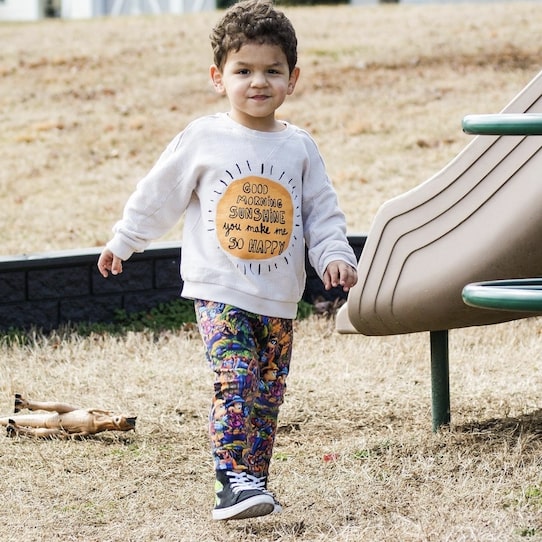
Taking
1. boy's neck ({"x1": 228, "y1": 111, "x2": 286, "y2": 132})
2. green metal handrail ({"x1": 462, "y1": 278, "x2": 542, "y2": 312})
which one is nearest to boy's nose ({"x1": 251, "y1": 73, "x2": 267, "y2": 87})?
boy's neck ({"x1": 228, "y1": 111, "x2": 286, "y2": 132})

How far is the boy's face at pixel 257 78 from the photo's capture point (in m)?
3.38

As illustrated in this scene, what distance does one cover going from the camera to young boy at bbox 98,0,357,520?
3.33 m

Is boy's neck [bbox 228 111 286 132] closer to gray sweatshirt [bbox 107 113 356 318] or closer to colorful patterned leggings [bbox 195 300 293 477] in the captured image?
gray sweatshirt [bbox 107 113 356 318]

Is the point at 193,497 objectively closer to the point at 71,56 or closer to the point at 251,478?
the point at 251,478

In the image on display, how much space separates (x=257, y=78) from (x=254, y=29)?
0.14m

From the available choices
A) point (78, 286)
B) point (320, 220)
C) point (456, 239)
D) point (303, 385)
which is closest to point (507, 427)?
point (456, 239)

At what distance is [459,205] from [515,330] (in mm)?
2174

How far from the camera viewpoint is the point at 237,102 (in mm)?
3416

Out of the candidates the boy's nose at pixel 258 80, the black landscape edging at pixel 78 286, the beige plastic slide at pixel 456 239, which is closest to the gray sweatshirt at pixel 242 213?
the boy's nose at pixel 258 80

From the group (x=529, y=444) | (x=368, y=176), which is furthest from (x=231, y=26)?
(x=368, y=176)

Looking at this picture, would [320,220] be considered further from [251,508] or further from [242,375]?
[251,508]

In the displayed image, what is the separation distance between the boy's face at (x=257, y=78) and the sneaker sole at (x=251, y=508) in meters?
1.10

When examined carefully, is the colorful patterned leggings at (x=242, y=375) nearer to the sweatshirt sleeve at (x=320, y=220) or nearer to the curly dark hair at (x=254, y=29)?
the sweatshirt sleeve at (x=320, y=220)

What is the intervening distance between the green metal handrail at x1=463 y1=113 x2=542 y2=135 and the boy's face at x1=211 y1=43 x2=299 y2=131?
67 centimetres
